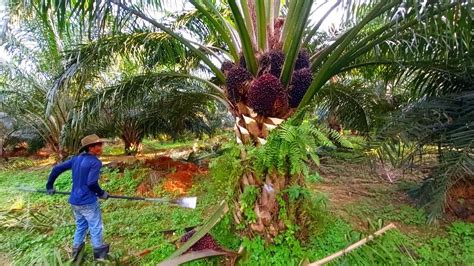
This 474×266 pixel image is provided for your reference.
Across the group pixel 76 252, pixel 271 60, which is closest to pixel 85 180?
pixel 76 252

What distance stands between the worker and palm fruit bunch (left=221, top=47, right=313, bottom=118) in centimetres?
154

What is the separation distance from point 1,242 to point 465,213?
5.67 m

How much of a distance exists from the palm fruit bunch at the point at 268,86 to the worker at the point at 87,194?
5.06 ft

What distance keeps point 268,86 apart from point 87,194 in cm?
209

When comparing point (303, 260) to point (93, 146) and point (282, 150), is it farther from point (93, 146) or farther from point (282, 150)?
point (93, 146)

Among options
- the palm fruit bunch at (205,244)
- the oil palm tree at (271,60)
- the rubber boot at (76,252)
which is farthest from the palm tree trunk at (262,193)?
the rubber boot at (76,252)

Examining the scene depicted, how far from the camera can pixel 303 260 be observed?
265 centimetres

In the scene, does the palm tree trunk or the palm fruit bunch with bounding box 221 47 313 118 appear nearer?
the palm fruit bunch with bounding box 221 47 313 118

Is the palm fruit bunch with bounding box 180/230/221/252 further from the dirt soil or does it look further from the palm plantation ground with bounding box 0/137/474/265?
the dirt soil

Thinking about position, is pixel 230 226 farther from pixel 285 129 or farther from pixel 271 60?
pixel 271 60

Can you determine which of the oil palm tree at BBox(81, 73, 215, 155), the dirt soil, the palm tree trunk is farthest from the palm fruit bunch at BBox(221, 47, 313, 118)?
the dirt soil

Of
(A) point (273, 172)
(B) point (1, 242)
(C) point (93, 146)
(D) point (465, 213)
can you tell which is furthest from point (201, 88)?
(D) point (465, 213)

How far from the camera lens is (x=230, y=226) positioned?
10.4 feet

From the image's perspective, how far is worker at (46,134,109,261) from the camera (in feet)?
10.1
